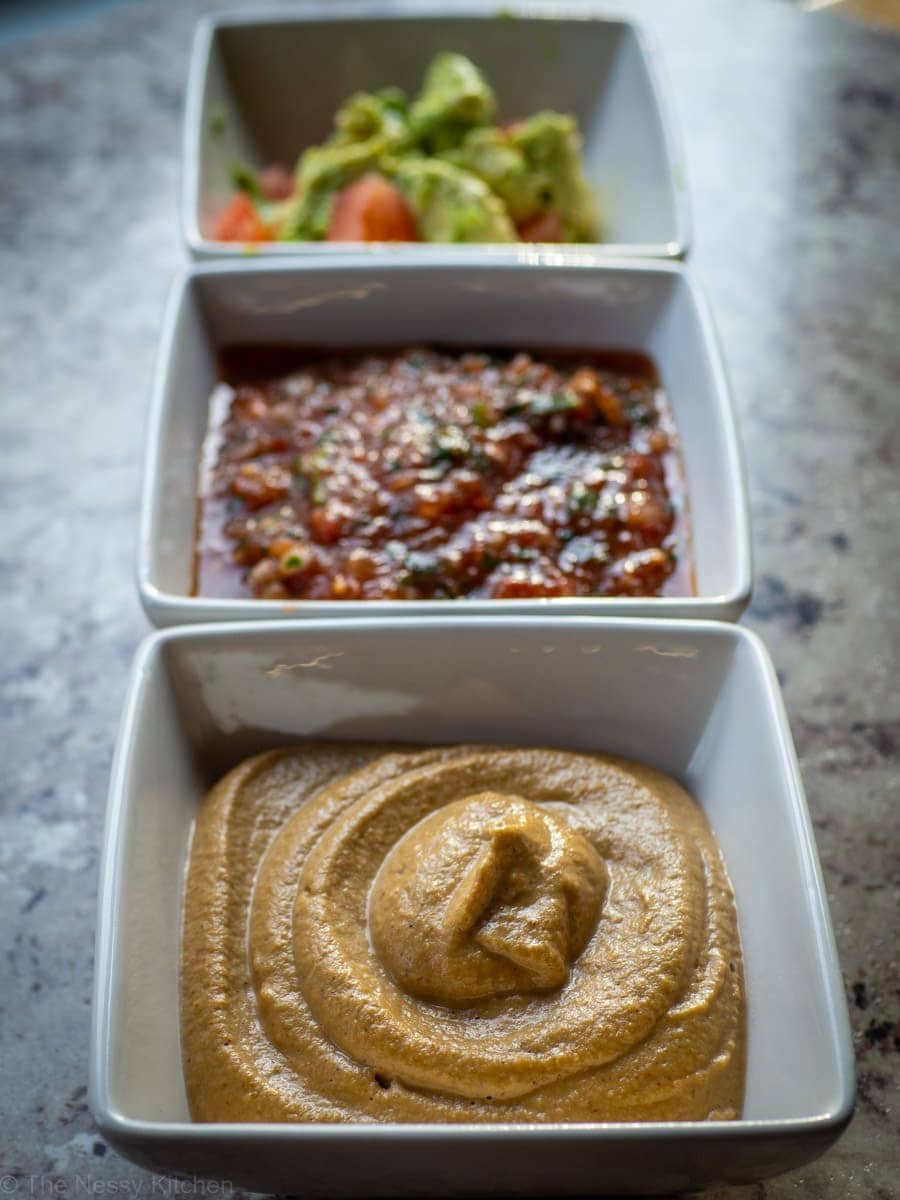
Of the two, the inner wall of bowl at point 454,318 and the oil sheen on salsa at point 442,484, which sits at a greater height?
the inner wall of bowl at point 454,318

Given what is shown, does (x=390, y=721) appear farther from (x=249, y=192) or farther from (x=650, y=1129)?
(x=249, y=192)

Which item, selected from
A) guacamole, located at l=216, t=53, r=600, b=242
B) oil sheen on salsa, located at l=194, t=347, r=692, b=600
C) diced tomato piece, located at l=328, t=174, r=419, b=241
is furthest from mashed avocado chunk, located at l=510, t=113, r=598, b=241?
oil sheen on salsa, located at l=194, t=347, r=692, b=600

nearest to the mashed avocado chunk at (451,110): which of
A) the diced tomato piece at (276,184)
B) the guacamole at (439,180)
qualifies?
the guacamole at (439,180)

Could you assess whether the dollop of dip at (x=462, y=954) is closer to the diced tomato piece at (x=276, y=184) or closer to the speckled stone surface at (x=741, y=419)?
the speckled stone surface at (x=741, y=419)

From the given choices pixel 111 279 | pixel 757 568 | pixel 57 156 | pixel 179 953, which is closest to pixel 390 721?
pixel 179 953

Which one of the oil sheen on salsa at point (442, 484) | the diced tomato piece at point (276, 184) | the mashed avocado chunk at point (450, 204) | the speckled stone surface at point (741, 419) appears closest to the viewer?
the speckled stone surface at point (741, 419)

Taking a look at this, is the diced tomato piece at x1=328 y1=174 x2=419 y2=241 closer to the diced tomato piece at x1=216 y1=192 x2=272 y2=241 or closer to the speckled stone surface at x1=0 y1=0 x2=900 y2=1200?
the diced tomato piece at x1=216 y1=192 x2=272 y2=241

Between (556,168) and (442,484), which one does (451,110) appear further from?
(442,484)
